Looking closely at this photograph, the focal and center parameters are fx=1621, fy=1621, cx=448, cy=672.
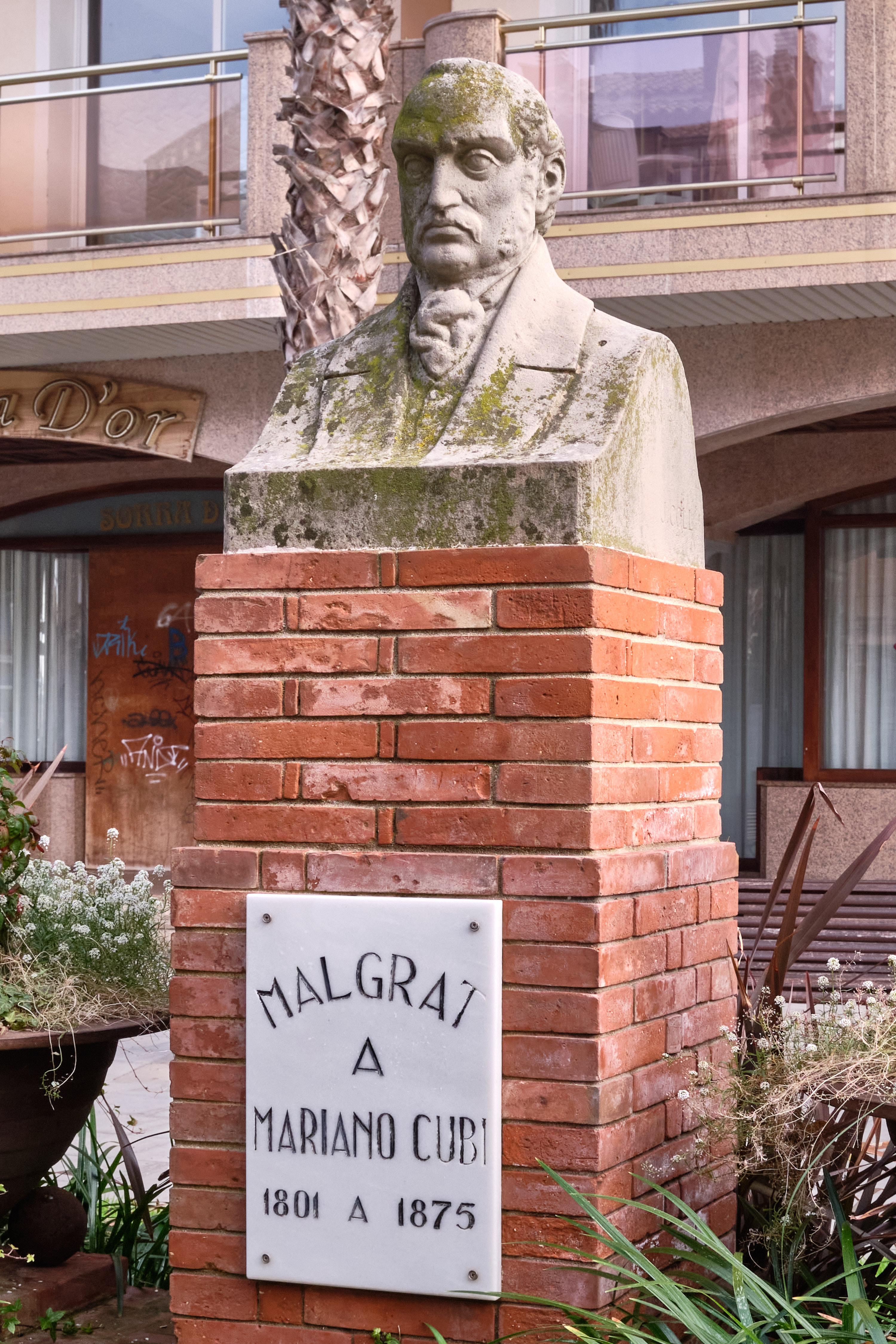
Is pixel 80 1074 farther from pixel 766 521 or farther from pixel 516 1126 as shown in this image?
pixel 766 521

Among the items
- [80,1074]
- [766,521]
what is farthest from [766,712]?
[80,1074]

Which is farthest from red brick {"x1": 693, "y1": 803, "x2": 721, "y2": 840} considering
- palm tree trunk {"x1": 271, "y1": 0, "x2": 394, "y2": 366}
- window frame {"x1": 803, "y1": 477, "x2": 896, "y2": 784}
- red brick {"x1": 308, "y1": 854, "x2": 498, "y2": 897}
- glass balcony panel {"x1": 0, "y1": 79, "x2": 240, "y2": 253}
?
window frame {"x1": 803, "y1": 477, "x2": 896, "y2": 784}

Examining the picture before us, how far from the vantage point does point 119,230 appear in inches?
394

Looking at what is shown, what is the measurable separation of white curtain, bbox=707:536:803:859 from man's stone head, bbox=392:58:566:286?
374 inches

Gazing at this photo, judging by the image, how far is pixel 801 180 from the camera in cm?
864

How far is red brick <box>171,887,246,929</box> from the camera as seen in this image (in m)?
2.79

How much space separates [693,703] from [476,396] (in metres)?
0.73

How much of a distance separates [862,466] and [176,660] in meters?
5.62

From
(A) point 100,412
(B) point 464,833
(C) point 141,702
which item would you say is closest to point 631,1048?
(B) point 464,833

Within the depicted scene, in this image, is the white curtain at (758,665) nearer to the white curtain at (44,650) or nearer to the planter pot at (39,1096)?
the white curtain at (44,650)

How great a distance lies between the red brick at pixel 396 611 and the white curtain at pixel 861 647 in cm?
984

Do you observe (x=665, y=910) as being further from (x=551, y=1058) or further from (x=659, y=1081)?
(x=551, y=1058)

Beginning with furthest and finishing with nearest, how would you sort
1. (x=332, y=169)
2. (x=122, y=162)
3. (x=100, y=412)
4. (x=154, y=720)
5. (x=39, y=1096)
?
(x=154, y=720) < (x=100, y=412) < (x=122, y=162) < (x=332, y=169) < (x=39, y=1096)

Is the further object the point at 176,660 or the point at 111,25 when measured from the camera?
the point at 176,660
